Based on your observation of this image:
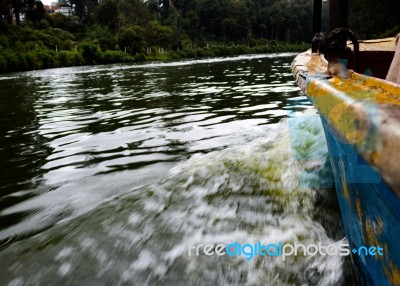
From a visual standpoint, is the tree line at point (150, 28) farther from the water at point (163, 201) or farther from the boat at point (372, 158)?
the boat at point (372, 158)

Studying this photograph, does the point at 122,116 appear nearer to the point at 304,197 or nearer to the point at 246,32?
the point at 304,197

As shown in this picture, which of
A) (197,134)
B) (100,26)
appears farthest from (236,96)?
(100,26)

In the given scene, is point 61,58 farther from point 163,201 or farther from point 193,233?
point 193,233

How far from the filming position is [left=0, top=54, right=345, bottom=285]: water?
6.72 ft

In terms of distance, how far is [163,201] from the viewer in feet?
9.59

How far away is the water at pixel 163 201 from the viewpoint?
2047mm

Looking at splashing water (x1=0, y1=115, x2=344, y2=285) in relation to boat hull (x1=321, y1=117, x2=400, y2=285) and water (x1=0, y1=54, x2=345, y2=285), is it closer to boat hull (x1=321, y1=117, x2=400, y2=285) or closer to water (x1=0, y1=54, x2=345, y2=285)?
water (x1=0, y1=54, x2=345, y2=285)

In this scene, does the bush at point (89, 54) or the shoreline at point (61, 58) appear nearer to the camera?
the shoreline at point (61, 58)

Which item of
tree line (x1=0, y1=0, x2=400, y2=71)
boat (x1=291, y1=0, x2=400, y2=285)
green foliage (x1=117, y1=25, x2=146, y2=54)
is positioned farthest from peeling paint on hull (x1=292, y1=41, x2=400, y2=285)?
green foliage (x1=117, y1=25, x2=146, y2=54)

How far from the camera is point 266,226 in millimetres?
2449

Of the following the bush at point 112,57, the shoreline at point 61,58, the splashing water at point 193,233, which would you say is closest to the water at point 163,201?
the splashing water at point 193,233

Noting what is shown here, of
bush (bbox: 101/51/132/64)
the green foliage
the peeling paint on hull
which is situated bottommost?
bush (bbox: 101/51/132/64)

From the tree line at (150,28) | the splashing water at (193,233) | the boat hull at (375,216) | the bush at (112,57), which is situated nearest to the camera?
the boat hull at (375,216)

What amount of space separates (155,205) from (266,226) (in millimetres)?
876
